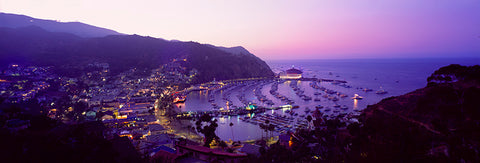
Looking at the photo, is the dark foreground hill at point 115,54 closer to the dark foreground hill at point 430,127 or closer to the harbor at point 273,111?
the harbor at point 273,111

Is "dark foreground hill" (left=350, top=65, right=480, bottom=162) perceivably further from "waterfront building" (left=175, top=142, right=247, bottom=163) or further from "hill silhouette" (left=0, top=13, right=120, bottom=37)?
"hill silhouette" (left=0, top=13, right=120, bottom=37)

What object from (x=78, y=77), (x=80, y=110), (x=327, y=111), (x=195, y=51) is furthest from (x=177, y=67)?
(x=327, y=111)

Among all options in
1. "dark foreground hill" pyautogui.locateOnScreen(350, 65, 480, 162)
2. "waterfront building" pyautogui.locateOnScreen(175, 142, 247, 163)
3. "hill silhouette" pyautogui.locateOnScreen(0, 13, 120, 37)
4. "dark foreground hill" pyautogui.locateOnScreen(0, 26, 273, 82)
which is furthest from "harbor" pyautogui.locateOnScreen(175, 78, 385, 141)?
"hill silhouette" pyautogui.locateOnScreen(0, 13, 120, 37)

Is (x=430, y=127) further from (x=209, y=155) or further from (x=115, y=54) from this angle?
(x=115, y=54)

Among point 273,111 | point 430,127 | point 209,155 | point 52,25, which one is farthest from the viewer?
point 52,25

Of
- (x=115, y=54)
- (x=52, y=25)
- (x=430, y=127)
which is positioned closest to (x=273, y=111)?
(x=430, y=127)

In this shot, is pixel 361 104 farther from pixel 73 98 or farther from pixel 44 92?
pixel 44 92

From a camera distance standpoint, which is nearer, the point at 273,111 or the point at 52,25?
the point at 273,111
